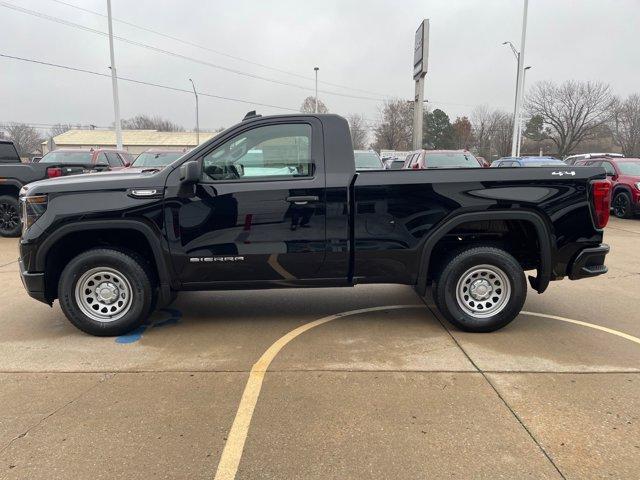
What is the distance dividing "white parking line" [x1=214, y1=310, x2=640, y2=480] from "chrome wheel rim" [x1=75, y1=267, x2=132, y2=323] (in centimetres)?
150

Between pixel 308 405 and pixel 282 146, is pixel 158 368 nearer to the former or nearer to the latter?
pixel 308 405

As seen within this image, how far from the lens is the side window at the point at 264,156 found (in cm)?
442

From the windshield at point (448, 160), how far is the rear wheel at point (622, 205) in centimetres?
440

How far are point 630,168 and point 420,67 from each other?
1214 centimetres

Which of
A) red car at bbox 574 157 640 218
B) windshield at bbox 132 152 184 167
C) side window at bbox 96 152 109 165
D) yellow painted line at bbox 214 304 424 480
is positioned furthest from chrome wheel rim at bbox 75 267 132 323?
red car at bbox 574 157 640 218

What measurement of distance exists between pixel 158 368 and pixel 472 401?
2.45 m

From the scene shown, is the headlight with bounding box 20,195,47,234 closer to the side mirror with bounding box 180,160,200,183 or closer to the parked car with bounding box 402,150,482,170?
the side mirror with bounding box 180,160,200,183

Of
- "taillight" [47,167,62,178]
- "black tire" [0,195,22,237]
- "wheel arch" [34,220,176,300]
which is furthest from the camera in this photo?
"black tire" [0,195,22,237]

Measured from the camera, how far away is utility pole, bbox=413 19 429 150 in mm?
23203

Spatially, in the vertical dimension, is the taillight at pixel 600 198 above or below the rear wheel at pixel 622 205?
above

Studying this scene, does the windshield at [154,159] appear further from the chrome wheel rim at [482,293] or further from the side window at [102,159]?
the chrome wheel rim at [482,293]

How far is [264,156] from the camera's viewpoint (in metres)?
4.46

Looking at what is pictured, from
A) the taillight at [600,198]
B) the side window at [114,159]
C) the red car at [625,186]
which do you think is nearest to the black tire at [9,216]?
the side window at [114,159]

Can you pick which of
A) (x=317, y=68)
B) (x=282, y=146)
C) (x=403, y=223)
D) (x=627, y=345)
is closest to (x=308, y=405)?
(x=403, y=223)
